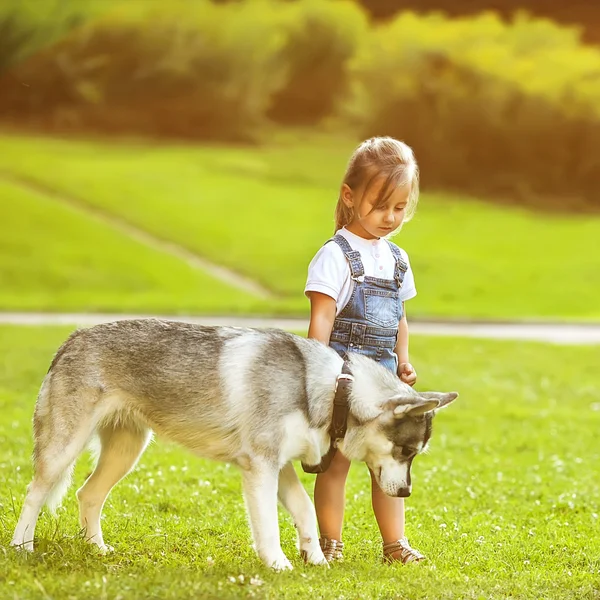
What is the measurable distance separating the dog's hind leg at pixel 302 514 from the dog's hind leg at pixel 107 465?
0.83 metres

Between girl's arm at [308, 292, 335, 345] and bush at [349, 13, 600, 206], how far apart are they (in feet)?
115

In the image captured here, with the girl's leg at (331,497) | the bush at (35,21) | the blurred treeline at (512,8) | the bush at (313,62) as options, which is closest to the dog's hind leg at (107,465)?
the girl's leg at (331,497)

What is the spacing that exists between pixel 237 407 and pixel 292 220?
1203 inches

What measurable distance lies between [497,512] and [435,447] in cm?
268

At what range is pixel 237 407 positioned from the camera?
16.8 feet

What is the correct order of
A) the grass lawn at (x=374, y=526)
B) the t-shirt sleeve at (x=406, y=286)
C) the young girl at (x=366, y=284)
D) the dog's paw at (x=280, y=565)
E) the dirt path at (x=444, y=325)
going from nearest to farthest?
the grass lawn at (x=374, y=526), the dog's paw at (x=280, y=565), the young girl at (x=366, y=284), the t-shirt sleeve at (x=406, y=286), the dirt path at (x=444, y=325)

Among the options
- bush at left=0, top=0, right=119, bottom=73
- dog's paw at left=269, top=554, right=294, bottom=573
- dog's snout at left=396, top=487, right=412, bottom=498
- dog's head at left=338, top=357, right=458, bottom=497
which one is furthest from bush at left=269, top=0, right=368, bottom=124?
dog's paw at left=269, top=554, right=294, bottom=573

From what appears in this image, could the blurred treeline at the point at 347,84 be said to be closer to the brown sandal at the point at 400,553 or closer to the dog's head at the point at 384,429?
the brown sandal at the point at 400,553

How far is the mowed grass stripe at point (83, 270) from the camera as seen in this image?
24.9 metres

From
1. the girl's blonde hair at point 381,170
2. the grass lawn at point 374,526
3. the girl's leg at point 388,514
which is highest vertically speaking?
the girl's blonde hair at point 381,170

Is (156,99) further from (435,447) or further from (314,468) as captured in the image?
(314,468)

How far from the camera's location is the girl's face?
544 centimetres

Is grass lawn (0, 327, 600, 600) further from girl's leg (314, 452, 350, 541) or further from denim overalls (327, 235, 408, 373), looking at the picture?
denim overalls (327, 235, 408, 373)

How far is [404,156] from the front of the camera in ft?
18.1
